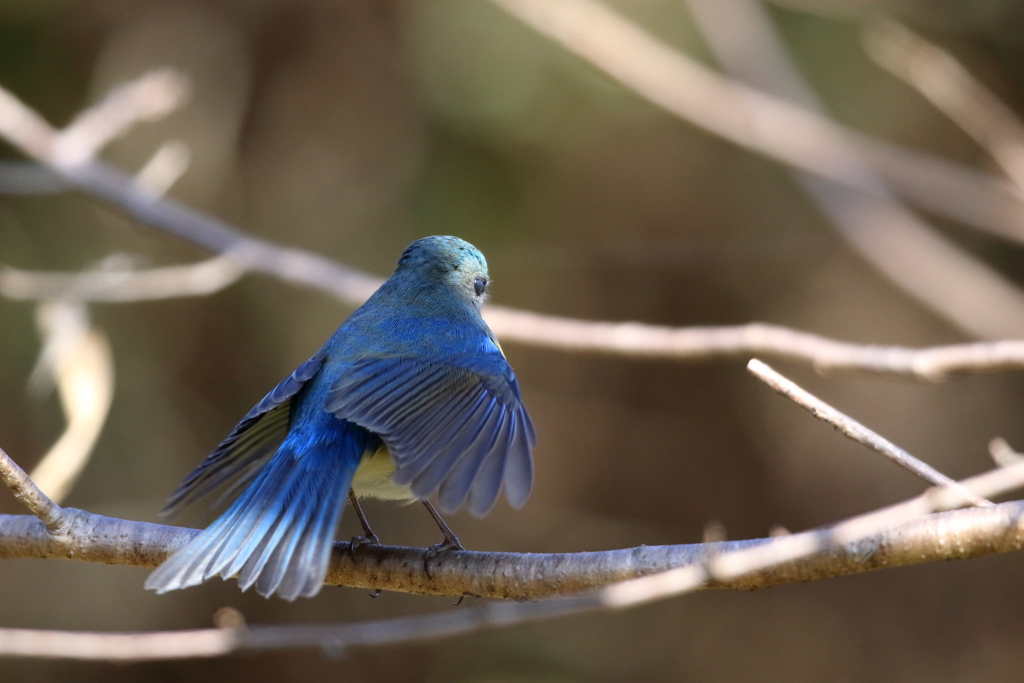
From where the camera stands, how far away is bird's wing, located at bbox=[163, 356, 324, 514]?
3127 millimetres

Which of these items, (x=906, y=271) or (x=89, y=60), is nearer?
(x=906, y=271)

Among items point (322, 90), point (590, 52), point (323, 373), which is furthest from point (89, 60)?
point (323, 373)

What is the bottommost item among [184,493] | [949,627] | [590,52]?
[184,493]

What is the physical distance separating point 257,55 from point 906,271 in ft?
14.6

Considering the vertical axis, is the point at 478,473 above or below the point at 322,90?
below

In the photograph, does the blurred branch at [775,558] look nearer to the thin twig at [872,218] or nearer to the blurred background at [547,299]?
the thin twig at [872,218]

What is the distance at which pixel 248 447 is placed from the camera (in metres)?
3.39

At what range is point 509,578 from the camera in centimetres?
229

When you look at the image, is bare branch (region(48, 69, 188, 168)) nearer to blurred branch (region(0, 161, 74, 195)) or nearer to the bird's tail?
blurred branch (region(0, 161, 74, 195))

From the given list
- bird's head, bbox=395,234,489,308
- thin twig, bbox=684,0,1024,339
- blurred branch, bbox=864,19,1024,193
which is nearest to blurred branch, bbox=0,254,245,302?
bird's head, bbox=395,234,489,308

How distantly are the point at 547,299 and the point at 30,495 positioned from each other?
4.60 m

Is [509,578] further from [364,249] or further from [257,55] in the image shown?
[257,55]

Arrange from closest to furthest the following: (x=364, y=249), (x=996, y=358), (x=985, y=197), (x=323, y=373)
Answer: (x=996, y=358) < (x=323, y=373) < (x=985, y=197) < (x=364, y=249)

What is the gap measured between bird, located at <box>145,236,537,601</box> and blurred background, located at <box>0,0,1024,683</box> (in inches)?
105
